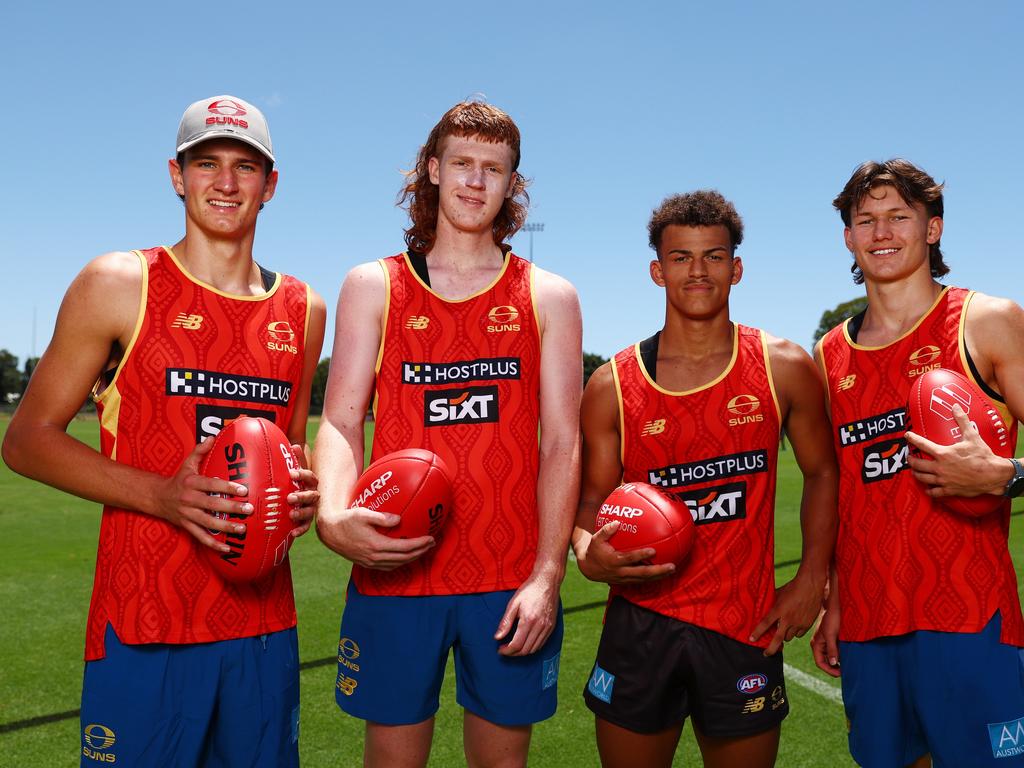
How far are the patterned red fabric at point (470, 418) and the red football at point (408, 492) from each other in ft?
0.59

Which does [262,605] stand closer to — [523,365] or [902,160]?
[523,365]

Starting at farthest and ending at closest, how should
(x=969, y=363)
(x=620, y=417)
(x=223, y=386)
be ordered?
(x=620, y=417), (x=969, y=363), (x=223, y=386)

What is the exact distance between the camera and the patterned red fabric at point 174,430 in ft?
8.34

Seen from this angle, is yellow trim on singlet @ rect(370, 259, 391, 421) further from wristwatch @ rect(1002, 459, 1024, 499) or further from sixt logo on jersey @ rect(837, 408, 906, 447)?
wristwatch @ rect(1002, 459, 1024, 499)

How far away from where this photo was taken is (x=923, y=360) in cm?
304

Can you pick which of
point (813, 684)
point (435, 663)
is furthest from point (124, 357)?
point (813, 684)

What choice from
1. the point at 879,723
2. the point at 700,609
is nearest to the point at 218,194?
the point at 700,609

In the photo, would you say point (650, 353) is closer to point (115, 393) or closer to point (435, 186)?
point (435, 186)

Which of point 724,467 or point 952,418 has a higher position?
point 952,418

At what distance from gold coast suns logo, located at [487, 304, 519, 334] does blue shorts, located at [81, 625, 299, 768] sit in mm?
1238

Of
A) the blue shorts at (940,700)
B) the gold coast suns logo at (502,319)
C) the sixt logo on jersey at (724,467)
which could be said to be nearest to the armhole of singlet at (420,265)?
the gold coast suns logo at (502,319)

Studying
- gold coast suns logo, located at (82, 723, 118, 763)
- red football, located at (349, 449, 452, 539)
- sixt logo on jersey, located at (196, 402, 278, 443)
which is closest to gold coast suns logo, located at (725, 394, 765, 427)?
red football, located at (349, 449, 452, 539)

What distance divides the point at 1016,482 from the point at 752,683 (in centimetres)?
111

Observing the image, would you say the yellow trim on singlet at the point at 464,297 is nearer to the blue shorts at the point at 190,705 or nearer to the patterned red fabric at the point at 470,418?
the patterned red fabric at the point at 470,418
